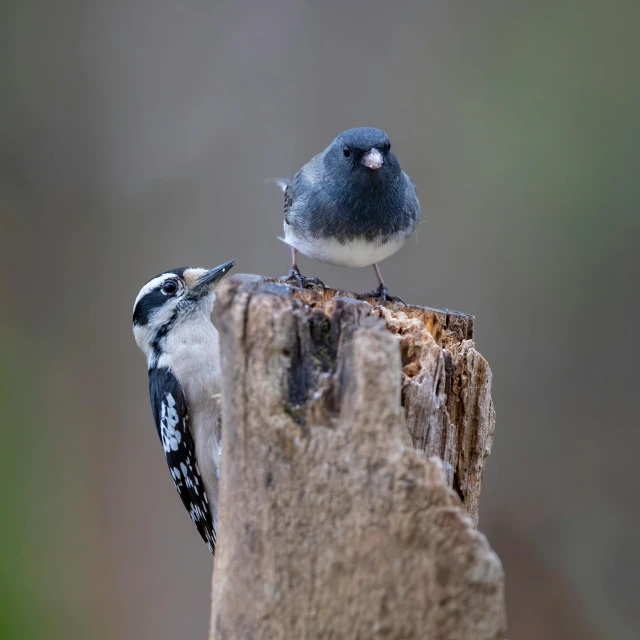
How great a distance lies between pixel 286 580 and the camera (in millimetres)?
1286

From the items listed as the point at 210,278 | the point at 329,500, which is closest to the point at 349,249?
the point at 210,278

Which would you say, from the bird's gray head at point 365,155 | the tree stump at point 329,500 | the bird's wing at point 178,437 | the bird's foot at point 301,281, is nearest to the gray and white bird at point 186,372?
the bird's wing at point 178,437

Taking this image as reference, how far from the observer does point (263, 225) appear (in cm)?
420

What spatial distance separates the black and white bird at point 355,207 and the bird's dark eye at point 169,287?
0.47 metres

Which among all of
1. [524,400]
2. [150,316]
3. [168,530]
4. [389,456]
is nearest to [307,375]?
[389,456]

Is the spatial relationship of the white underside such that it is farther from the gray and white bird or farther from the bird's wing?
the bird's wing

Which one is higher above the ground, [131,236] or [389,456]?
[131,236]

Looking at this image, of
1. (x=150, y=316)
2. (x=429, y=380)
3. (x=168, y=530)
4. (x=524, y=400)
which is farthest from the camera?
(x=168, y=530)

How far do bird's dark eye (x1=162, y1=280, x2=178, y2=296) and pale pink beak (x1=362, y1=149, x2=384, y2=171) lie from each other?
2.85 ft

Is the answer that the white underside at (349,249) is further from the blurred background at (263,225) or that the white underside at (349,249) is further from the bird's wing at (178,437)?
the blurred background at (263,225)

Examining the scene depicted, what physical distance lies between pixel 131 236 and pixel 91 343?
28.4 inches

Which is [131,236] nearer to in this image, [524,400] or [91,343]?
[91,343]

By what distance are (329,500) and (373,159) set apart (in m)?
1.46

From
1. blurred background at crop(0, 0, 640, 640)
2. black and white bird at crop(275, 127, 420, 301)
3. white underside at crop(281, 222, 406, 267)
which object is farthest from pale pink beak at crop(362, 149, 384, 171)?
blurred background at crop(0, 0, 640, 640)
